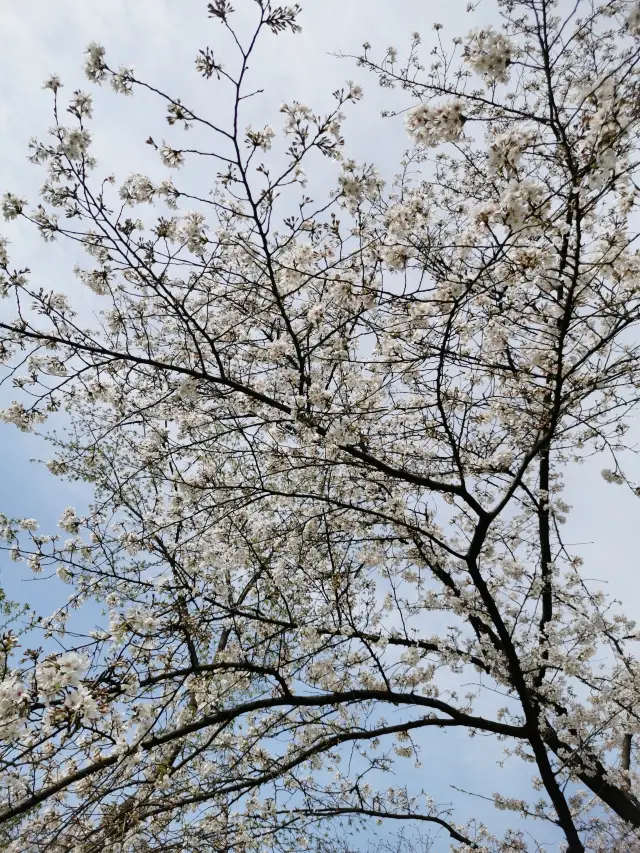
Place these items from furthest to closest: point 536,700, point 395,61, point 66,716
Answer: point 536,700 → point 395,61 → point 66,716

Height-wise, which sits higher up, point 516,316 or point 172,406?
point 172,406

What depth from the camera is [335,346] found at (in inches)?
156

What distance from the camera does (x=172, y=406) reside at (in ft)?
14.7

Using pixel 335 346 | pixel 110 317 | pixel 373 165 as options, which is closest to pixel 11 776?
pixel 110 317

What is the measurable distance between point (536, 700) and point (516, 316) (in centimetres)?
400

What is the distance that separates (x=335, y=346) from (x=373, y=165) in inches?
50.0

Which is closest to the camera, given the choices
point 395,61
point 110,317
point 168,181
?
point 168,181

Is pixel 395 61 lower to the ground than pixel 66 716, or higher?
higher

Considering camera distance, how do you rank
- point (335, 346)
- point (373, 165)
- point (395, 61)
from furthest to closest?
point (335, 346) → point (395, 61) → point (373, 165)

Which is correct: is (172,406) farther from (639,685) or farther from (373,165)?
(639,685)

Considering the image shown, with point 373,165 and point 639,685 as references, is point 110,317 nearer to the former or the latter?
point 373,165

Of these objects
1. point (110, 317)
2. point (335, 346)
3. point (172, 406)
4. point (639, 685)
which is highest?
point (110, 317)

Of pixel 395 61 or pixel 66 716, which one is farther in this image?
pixel 395 61

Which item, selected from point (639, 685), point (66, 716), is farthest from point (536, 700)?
point (66, 716)
